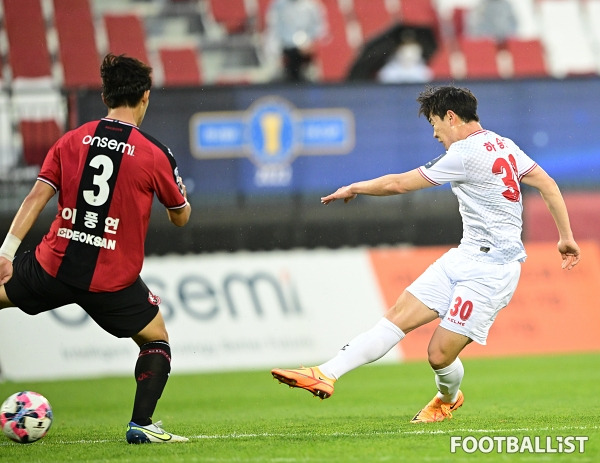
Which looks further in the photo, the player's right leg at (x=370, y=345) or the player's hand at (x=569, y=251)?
the player's hand at (x=569, y=251)

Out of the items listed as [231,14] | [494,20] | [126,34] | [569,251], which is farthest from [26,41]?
[569,251]

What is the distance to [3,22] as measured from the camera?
15.4m

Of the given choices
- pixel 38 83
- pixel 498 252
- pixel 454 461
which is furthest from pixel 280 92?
pixel 454 461

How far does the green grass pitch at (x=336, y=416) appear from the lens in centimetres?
579

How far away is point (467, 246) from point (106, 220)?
90.9 inches

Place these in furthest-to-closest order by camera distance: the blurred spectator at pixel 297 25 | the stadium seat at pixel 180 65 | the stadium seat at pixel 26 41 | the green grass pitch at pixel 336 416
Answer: the blurred spectator at pixel 297 25
the stadium seat at pixel 180 65
the stadium seat at pixel 26 41
the green grass pitch at pixel 336 416

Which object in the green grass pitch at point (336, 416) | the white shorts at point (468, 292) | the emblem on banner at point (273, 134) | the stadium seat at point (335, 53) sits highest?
the stadium seat at point (335, 53)

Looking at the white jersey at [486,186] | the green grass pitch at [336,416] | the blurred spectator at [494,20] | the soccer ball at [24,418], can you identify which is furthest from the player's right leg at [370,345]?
the blurred spectator at [494,20]

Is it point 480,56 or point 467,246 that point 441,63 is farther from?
point 467,246

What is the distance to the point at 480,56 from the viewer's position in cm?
1722

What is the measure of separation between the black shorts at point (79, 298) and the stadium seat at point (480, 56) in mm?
11721

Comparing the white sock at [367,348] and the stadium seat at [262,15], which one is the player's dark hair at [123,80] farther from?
the stadium seat at [262,15]

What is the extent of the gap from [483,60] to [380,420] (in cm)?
1087

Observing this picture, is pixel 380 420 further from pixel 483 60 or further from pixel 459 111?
pixel 483 60
